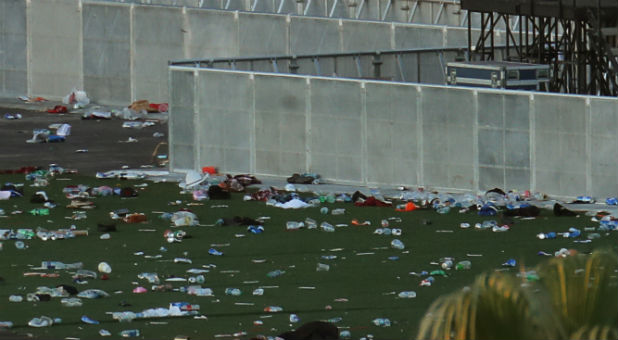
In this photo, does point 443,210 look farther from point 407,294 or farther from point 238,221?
point 407,294

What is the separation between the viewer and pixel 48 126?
35.3 meters

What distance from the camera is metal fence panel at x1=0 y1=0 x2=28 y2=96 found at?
40875 mm

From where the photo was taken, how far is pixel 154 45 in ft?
126

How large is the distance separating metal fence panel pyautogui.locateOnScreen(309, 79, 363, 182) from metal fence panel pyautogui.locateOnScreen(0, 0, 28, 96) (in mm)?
16174

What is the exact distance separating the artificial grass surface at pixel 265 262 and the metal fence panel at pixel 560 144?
1.46 metres

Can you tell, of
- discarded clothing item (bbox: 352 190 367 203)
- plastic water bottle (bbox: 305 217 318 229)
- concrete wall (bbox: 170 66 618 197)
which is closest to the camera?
plastic water bottle (bbox: 305 217 318 229)

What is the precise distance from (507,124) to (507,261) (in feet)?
18.4

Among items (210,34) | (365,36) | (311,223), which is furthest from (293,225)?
(210,34)

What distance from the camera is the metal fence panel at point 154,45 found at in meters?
38.2

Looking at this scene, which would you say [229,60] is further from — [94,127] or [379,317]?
[379,317]

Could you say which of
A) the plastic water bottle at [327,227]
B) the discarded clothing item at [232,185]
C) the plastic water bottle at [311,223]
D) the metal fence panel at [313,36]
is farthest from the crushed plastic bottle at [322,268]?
the metal fence panel at [313,36]

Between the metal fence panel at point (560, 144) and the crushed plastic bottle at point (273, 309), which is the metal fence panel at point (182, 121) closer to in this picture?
the metal fence panel at point (560, 144)

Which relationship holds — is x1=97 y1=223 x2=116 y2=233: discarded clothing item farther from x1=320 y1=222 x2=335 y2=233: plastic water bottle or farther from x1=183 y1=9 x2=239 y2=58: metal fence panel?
x1=183 y1=9 x2=239 y2=58: metal fence panel

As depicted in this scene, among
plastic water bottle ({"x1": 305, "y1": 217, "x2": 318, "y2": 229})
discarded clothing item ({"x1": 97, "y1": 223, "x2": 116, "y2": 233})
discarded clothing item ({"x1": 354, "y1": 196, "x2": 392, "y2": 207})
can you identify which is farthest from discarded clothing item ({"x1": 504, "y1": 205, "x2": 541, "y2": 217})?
discarded clothing item ({"x1": 97, "y1": 223, "x2": 116, "y2": 233})
